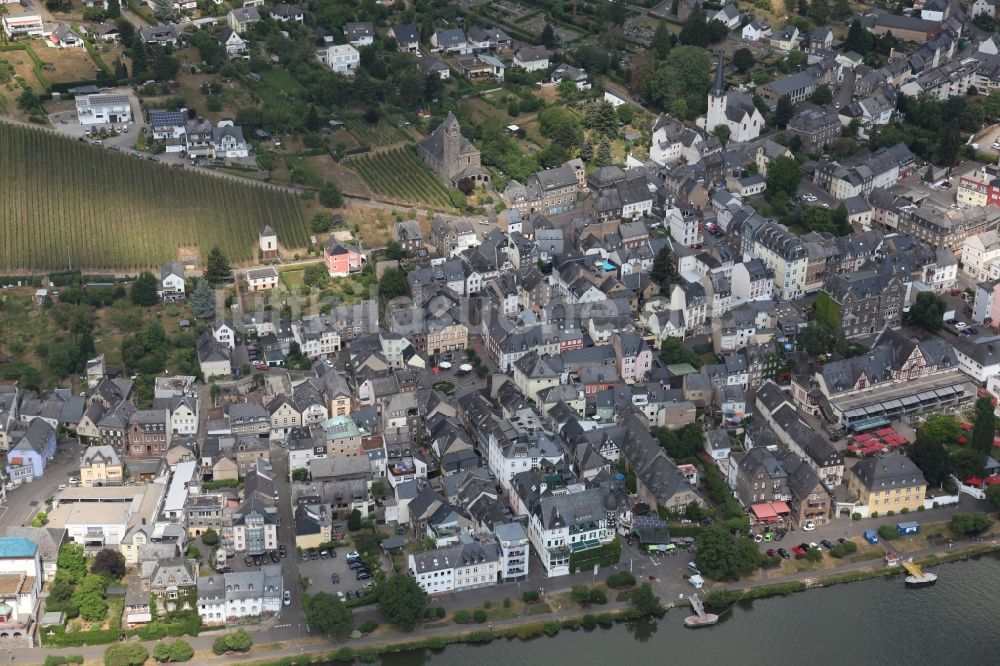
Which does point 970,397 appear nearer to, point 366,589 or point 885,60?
point 366,589

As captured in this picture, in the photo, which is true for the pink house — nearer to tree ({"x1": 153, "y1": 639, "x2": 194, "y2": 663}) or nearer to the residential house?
the residential house

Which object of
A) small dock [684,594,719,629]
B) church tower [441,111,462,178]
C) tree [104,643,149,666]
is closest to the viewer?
tree [104,643,149,666]

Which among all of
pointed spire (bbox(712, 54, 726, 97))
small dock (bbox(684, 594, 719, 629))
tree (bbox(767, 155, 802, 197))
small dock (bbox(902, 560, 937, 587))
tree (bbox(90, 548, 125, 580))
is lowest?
small dock (bbox(684, 594, 719, 629))

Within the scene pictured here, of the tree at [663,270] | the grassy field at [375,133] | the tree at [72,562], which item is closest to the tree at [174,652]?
the tree at [72,562]

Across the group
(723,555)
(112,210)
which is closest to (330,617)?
(723,555)

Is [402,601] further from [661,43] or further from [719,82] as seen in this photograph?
[661,43]

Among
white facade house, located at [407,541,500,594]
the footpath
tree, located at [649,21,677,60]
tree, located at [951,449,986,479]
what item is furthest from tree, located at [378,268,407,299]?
tree, located at [649,21,677,60]
